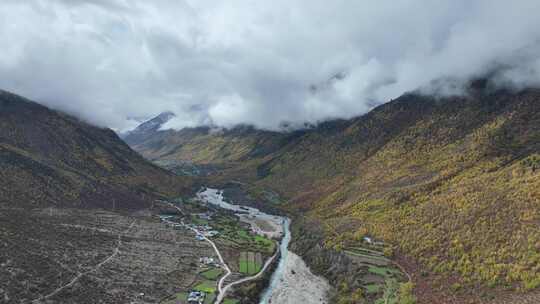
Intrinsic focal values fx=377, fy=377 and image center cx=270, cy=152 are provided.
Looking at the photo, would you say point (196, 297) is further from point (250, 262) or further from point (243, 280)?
point (250, 262)

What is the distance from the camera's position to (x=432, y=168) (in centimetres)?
18938

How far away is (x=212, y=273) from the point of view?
4537 inches

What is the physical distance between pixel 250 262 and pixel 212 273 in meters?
19.7

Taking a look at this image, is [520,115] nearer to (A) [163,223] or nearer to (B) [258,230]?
(B) [258,230]

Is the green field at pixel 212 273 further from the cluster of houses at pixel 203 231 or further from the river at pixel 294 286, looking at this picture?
the cluster of houses at pixel 203 231

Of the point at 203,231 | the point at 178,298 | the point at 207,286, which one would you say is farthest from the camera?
the point at 203,231

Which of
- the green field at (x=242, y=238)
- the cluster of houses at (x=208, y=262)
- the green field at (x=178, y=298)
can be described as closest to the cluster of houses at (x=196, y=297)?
the green field at (x=178, y=298)

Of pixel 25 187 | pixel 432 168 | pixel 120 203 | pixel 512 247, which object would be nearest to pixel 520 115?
pixel 432 168

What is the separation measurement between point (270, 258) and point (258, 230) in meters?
50.7

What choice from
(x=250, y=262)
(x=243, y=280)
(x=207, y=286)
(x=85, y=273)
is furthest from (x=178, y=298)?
(x=250, y=262)

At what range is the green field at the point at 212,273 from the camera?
112 m

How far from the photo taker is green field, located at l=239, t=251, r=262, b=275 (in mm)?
122762

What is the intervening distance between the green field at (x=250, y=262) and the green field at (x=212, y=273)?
7811mm

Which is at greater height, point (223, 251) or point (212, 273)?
point (223, 251)
